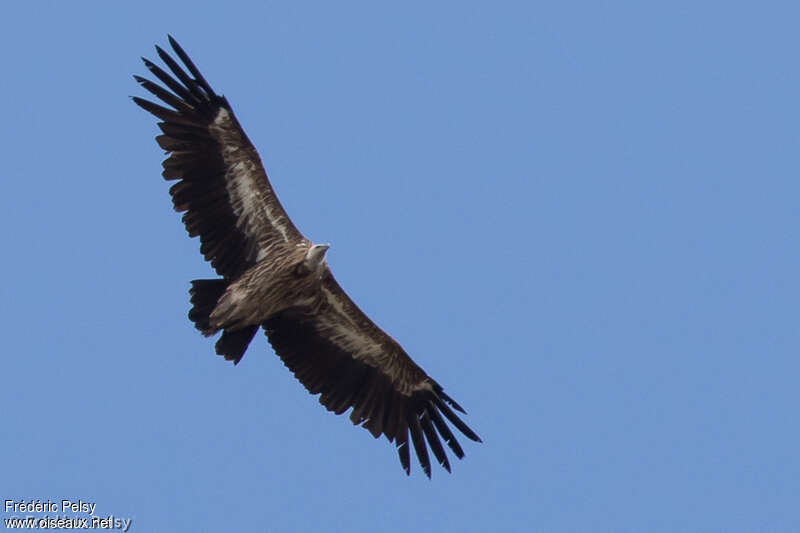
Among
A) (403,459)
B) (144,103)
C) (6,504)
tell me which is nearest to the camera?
(6,504)

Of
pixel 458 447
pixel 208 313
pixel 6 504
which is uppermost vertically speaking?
pixel 458 447

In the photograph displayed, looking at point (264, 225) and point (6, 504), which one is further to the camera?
point (264, 225)

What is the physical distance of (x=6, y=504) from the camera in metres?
15.7

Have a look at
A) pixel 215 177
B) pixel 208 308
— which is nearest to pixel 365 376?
pixel 208 308

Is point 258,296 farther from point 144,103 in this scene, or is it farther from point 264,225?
point 144,103

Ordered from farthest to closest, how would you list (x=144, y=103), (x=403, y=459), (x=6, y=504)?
(x=403, y=459) < (x=144, y=103) < (x=6, y=504)

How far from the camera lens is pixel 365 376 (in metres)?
18.6

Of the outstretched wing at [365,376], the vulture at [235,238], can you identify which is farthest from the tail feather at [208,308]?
the outstretched wing at [365,376]

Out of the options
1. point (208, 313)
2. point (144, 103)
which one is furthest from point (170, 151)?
point (208, 313)

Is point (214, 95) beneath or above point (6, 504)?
above

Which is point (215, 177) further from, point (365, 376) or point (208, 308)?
point (365, 376)

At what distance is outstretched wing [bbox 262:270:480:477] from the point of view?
18.1 meters

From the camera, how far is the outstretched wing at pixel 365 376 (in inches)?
714

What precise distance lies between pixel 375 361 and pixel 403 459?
1447 millimetres
